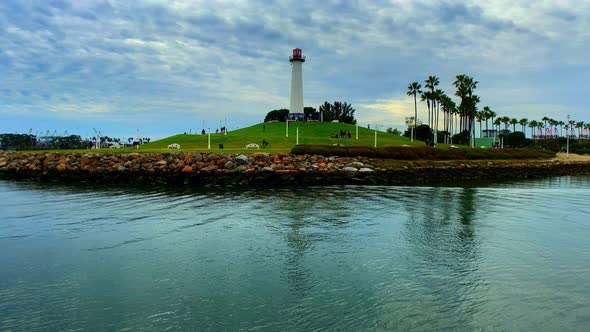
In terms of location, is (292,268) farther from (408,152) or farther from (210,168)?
(408,152)

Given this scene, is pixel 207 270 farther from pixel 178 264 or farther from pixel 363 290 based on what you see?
pixel 363 290

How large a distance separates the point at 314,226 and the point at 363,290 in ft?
24.7

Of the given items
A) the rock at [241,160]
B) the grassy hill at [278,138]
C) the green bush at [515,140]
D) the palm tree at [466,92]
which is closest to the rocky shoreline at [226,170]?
the rock at [241,160]

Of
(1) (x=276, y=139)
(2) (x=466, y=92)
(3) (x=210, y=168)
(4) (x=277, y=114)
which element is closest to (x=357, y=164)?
(3) (x=210, y=168)

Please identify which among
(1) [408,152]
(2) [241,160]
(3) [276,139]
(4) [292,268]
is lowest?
(4) [292,268]

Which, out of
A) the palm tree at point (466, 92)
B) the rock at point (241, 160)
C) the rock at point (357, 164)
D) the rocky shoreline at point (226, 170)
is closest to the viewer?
the rocky shoreline at point (226, 170)

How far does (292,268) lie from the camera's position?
1189 cm

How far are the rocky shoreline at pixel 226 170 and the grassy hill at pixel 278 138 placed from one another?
10838mm

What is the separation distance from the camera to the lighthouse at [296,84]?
105500 mm

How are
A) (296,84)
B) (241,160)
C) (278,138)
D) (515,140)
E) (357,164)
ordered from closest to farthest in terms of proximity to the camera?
(241,160) → (357,164) → (278,138) → (296,84) → (515,140)

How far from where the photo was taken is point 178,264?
1223 centimetres

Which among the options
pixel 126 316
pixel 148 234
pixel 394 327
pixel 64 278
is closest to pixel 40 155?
pixel 148 234

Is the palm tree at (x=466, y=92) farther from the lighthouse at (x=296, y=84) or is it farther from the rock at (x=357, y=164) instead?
the rock at (x=357, y=164)

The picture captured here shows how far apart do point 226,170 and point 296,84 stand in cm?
6868
